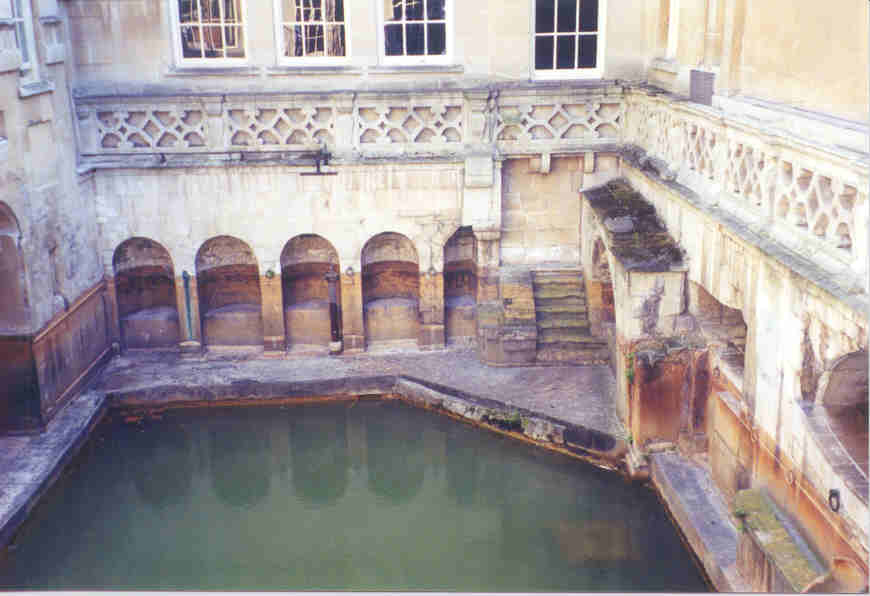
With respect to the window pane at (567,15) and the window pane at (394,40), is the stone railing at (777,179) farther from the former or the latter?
the window pane at (394,40)

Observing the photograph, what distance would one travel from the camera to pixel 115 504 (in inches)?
345

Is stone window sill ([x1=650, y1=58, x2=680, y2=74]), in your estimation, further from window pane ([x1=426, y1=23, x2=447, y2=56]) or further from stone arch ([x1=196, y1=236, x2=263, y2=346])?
stone arch ([x1=196, y1=236, x2=263, y2=346])

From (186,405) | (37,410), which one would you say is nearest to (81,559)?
(37,410)

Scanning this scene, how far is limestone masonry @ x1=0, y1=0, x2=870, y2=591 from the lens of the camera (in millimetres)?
8656

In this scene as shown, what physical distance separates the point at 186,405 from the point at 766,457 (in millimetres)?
6589

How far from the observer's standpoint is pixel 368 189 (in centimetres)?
1111

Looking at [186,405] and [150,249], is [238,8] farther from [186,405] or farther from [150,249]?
[186,405]

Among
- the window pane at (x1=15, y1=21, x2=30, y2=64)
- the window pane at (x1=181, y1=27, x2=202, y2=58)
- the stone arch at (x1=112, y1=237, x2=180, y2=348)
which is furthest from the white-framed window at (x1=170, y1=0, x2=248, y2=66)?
the stone arch at (x1=112, y1=237, x2=180, y2=348)

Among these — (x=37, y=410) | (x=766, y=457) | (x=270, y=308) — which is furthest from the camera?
(x=270, y=308)

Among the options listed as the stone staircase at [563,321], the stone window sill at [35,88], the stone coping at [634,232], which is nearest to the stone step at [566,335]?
the stone staircase at [563,321]

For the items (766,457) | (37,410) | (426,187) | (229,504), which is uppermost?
(426,187)

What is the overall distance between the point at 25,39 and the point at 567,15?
20.0 ft

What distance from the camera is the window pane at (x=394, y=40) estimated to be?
1119 cm

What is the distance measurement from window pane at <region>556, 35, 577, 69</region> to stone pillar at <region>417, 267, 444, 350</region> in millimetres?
2957
